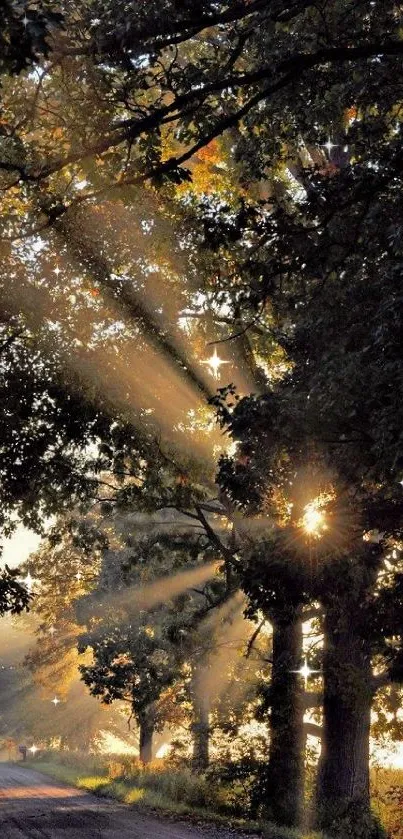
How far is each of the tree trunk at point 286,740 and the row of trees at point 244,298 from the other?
5 cm

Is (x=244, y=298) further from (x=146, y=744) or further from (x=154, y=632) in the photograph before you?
(x=146, y=744)

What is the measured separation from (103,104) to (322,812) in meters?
15.6

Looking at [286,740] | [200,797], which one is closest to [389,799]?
[286,740]

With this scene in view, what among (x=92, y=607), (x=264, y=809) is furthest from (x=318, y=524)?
(x=92, y=607)

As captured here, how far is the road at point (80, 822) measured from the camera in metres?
12.7

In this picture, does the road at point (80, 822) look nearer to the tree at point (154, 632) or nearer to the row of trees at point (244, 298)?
the tree at point (154, 632)

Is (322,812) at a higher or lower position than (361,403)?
lower

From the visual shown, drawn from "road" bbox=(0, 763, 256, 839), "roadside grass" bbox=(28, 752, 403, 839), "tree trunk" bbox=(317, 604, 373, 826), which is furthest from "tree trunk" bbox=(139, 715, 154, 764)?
"tree trunk" bbox=(317, 604, 373, 826)

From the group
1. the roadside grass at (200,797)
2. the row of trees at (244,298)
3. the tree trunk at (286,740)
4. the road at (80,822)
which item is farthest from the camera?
the tree trunk at (286,740)

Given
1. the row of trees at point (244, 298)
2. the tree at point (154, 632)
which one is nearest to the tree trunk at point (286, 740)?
the row of trees at point (244, 298)

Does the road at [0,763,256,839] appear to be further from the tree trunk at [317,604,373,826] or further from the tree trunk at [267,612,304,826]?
the tree trunk at [317,604,373,826]

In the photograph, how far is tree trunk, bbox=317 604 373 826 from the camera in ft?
58.0

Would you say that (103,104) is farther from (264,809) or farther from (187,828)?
(264,809)

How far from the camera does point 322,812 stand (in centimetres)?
1772
